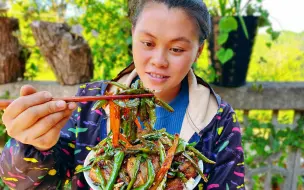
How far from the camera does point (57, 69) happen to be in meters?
2.29

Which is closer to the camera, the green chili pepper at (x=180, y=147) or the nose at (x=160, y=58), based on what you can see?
the green chili pepper at (x=180, y=147)

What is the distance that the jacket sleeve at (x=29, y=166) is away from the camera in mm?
1068

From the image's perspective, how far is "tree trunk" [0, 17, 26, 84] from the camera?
2.30 meters

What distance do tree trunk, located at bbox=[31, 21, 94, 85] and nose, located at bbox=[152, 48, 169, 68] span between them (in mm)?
1144

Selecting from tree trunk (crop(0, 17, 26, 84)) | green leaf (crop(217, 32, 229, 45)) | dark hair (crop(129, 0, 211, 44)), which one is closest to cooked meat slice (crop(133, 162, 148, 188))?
dark hair (crop(129, 0, 211, 44))

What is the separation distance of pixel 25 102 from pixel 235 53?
58.8 inches

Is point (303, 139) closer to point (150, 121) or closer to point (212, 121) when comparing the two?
point (212, 121)

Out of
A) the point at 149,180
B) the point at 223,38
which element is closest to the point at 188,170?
the point at 149,180

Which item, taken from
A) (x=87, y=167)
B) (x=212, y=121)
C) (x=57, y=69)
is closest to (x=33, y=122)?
(x=87, y=167)

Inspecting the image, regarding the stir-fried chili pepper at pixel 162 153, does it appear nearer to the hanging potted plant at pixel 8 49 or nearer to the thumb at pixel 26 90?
the thumb at pixel 26 90

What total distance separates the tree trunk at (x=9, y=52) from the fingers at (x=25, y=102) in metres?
1.56

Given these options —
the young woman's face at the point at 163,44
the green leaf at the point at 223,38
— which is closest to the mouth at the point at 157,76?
the young woman's face at the point at 163,44

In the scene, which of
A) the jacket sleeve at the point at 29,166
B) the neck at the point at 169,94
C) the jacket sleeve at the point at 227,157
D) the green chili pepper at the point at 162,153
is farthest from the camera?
the neck at the point at 169,94

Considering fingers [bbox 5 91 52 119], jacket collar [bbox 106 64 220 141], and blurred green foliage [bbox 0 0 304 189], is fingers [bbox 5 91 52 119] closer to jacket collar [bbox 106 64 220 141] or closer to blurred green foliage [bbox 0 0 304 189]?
jacket collar [bbox 106 64 220 141]
